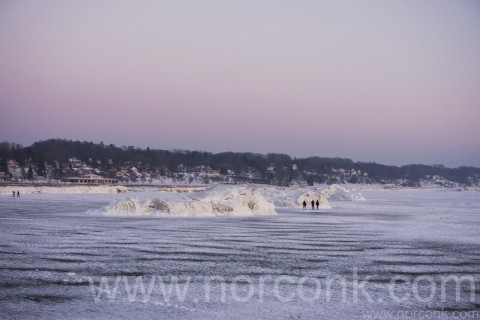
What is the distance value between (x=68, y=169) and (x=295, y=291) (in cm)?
18239

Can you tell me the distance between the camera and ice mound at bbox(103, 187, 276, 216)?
40.1 metres

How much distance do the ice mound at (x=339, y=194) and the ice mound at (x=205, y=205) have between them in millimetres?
32970

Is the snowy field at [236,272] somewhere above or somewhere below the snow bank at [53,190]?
above

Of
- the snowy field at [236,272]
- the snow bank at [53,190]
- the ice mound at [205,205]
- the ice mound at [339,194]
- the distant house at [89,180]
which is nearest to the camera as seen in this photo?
the snowy field at [236,272]

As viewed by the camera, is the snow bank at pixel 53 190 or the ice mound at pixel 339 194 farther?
the snow bank at pixel 53 190

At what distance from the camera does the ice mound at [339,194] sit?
7638cm

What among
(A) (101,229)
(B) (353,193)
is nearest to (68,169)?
(B) (353,193)

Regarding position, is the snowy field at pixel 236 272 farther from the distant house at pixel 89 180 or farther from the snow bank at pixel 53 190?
the distant house at pixel 89 180

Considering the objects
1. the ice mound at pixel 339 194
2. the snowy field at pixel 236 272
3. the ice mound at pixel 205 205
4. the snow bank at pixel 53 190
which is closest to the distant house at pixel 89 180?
the snow bank at pixel 53 190

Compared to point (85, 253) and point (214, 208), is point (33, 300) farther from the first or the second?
point (214, 208)

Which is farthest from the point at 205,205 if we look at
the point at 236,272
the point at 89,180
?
the point at 89,180

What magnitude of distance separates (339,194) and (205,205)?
4005 cm

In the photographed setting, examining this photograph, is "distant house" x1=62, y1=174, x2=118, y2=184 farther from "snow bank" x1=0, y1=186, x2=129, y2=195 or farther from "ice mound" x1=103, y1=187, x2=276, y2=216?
"ice mound" x1=103, y1=187, x2=276, y2=216

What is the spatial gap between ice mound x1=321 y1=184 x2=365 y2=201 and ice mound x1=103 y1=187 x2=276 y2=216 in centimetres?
3297
